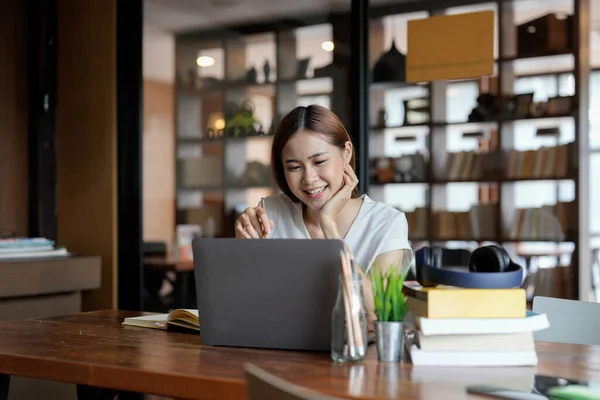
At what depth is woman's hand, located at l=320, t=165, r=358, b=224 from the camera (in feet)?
7.49

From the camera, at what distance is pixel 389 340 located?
1.57 m

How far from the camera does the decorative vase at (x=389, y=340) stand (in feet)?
5.13

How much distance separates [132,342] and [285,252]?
0.46 m

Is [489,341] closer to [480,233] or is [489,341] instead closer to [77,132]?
[480,233]

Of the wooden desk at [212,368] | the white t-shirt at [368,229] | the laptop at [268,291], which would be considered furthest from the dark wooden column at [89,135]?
the laptop at [268,291]

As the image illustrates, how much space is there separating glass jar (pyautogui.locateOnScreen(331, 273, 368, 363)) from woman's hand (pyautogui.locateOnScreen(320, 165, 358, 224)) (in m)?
0.73

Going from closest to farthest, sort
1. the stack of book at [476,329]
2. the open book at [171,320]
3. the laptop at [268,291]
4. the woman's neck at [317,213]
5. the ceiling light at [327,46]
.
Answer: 1. the stack of book at [476,329]
2. the laptop at [268,291]
3. the open book at [171,320]
4. the woman's neck at [317,213]
5. the ceiling light at [327,46]

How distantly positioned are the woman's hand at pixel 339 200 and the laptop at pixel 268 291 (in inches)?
24.1

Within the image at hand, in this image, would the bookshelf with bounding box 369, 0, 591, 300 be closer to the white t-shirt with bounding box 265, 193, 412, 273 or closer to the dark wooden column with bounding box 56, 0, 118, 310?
the white t-shirt with bounding box 265, 193, 412, 273

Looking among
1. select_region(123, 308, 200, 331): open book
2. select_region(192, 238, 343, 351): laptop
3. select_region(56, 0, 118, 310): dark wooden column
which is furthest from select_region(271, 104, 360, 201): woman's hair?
select_region(56, 0, 118, 310): dark wooden column

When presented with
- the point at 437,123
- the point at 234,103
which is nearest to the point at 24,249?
the point at 234,103

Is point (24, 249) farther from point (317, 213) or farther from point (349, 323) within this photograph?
point (349, 323)

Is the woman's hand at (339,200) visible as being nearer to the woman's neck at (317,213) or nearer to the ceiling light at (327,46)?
the woman's neck at (317,213)

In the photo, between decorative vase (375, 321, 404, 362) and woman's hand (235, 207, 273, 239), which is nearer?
decorative vase (375, 321, 404, 362)
